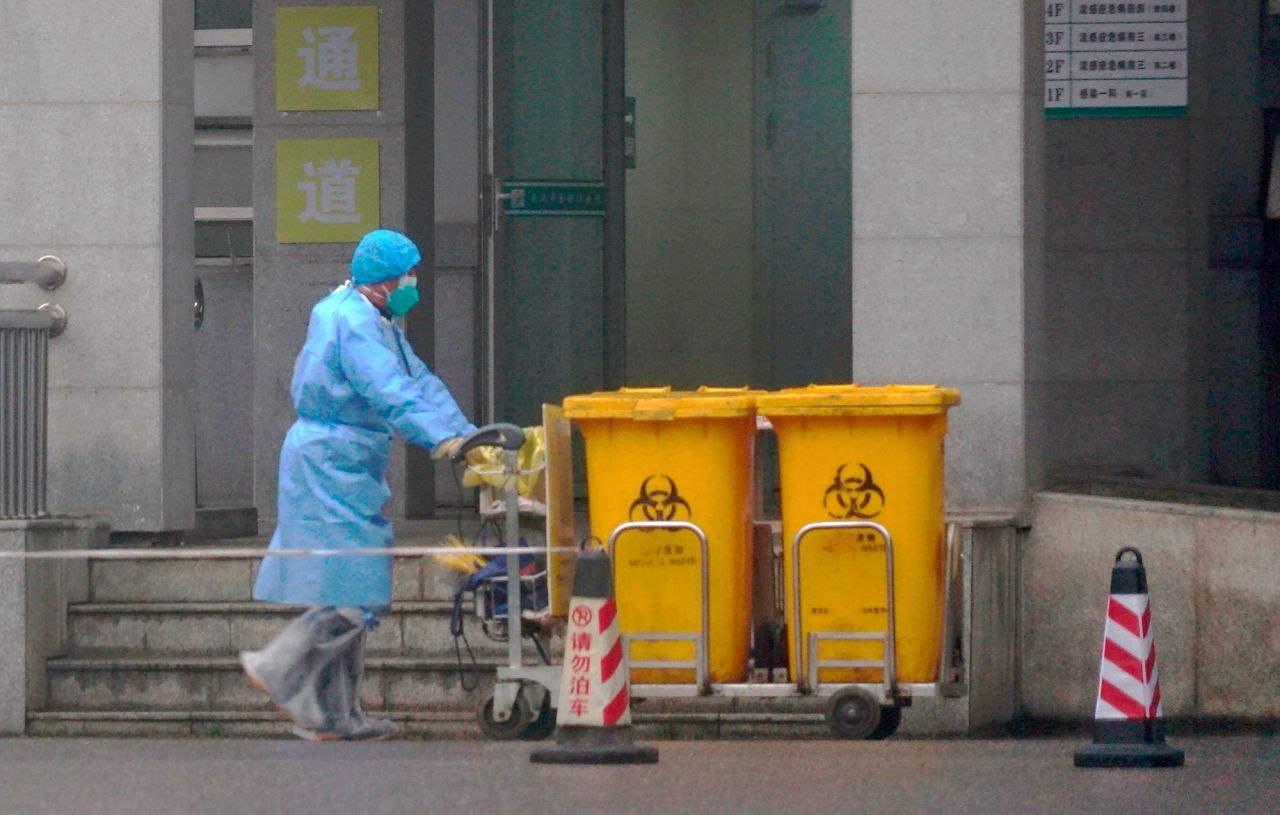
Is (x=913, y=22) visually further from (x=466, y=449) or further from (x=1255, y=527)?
(x=466, y=449)

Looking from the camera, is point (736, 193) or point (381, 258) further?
point (736, 193)

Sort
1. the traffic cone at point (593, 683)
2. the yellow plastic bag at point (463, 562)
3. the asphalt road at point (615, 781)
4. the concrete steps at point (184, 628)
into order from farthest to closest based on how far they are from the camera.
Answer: the concrete steps at point (184, 628) → the yellow plastic bag at point (463, 562) → the traffic cone at point (593, 683) → the asphalt road at point (615, 781)

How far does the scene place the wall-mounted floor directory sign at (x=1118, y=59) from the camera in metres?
14.2

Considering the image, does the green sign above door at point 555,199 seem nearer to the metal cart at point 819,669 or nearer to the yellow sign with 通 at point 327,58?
the yellow sign with 通 at point 327,58

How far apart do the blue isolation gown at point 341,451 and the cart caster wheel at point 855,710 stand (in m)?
1.69

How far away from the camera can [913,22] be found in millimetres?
11438

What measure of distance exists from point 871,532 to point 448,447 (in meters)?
1.60

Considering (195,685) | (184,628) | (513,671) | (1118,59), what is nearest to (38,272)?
(184,628)

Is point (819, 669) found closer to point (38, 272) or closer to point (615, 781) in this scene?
point (615, 781)

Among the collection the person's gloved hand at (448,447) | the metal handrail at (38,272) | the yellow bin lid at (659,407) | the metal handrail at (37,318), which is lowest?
the person's gloved hand at (448,447)

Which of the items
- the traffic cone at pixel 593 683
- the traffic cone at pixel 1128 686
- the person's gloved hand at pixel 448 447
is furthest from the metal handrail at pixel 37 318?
the traffic cone at pixel 1128 686

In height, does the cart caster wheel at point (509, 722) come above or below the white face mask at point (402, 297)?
below

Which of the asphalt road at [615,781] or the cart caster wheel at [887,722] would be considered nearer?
the asphalt road at [615,781]

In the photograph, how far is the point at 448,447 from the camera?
914cm
